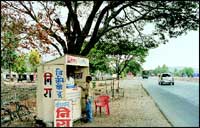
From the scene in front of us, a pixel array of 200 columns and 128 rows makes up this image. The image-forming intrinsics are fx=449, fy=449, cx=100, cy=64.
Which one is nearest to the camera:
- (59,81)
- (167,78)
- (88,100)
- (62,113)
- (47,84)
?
(62,113)

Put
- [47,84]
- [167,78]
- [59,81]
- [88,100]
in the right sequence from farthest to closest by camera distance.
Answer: [167,78] < [88,100] < [47,84] < [59,81]

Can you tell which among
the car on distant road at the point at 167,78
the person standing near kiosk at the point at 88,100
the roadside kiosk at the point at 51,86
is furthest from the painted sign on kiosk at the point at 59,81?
the car on distant road at the point at 167,78

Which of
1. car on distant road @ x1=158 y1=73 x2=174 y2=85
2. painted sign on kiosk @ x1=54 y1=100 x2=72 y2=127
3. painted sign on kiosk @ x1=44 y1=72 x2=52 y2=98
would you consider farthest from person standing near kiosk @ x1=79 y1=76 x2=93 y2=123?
car on distant road @ x1=158 y1=73 x2=174 y2=85

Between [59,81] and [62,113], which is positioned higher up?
[59,81]

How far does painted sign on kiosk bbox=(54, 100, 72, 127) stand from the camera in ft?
45.0

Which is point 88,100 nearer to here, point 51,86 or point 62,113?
point 51,86

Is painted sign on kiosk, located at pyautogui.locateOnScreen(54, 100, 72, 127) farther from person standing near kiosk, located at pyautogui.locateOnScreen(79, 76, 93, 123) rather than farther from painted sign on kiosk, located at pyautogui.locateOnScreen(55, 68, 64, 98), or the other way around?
person standing near kiosk, located at pyautogui.locateOnScreen(79, 76, 93, 123)

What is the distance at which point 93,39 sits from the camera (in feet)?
77.6

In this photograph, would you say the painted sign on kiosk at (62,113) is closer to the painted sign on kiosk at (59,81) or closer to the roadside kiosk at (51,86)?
the roadside kiosk at (51,86)

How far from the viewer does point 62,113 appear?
13.9 metres

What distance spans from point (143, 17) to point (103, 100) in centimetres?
659

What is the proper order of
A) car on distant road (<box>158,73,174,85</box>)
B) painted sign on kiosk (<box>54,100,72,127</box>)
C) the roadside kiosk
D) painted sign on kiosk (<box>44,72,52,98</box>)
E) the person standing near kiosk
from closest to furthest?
1. painted sign on kiosk (<box>54,100,72,127</box>)
2. the roadside kiosk
3. painted sign on kiosk (<box>44,72,52,98</box>)
4. the person standing near kiosk
5. car on distant road (<box>158,73,174,85</box>)

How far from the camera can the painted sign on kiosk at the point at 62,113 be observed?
1371cm

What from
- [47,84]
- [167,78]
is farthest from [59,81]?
[167,78]
